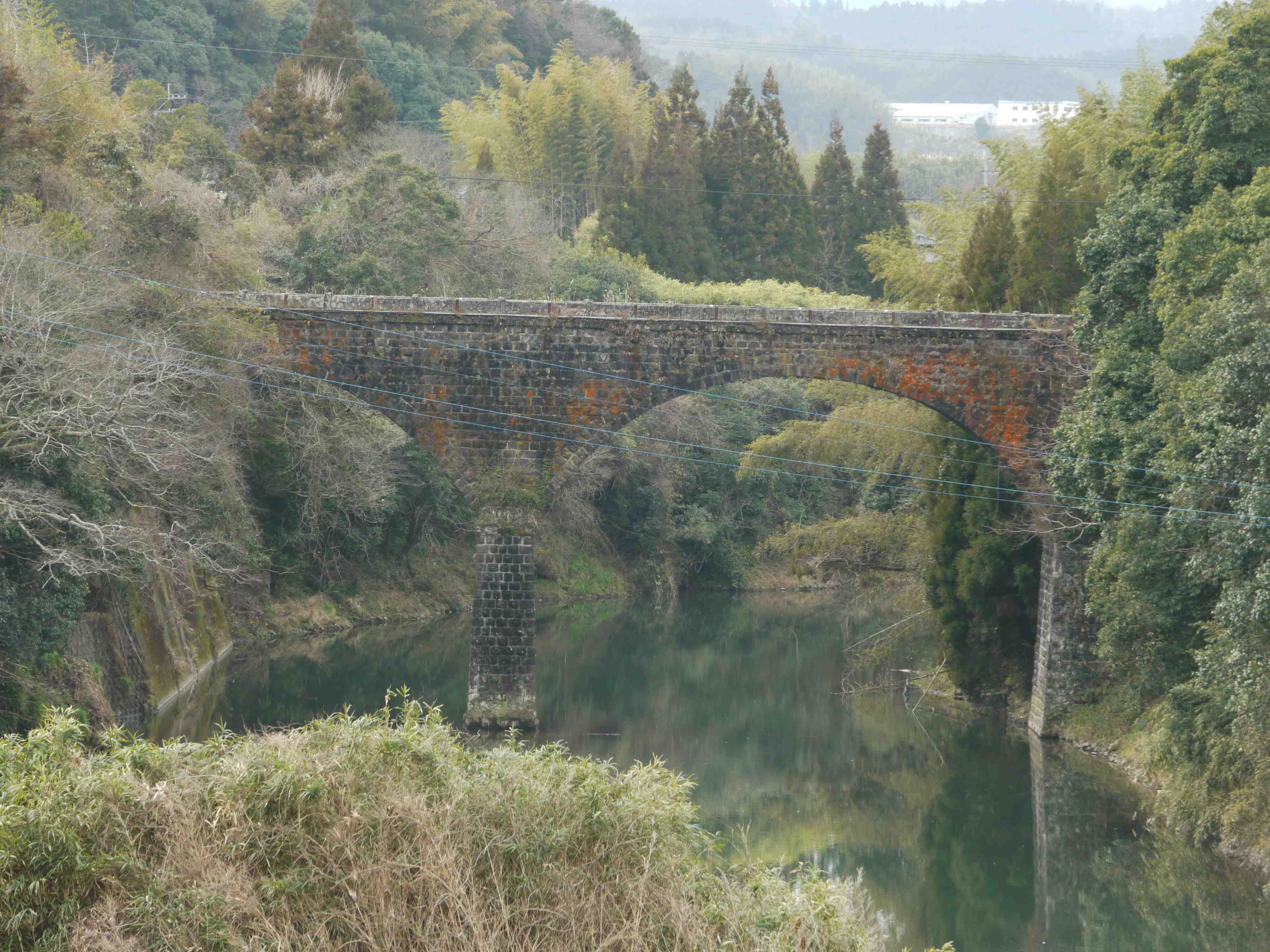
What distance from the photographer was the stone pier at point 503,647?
17438 mm

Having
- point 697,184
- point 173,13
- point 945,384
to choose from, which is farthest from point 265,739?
point 173,13

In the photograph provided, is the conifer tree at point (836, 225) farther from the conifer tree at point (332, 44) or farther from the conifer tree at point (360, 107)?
the conifer tree at point (332, 44)

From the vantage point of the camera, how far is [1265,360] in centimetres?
1159

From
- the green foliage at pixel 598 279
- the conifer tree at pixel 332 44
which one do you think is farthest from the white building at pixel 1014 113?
the green foliage at pixel 598 279

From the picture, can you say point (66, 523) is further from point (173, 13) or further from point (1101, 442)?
point (173, 13)

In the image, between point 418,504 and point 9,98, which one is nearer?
point 9,98

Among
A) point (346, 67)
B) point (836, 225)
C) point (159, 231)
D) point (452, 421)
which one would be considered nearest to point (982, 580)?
point (452, 421)

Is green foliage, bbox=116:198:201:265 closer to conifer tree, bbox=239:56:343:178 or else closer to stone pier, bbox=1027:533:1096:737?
stone pier, bbox=1027:533:1096:737

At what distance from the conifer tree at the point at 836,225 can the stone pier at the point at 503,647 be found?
2403 cm

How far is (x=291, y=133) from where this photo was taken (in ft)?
109

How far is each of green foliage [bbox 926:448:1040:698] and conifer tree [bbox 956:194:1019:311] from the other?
7.89ft

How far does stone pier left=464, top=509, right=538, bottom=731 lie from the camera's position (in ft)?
57.2

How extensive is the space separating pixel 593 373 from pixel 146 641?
249 inches

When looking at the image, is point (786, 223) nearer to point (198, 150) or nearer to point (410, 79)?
point (410, 79)
